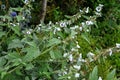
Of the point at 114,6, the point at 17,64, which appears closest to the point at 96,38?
the point at 114,6

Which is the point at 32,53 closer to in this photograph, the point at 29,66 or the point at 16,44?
the point at 29,66

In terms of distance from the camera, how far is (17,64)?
2.11 metres

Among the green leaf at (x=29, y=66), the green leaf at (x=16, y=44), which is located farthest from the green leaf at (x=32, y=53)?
the green leaf at (x=16, y=44)

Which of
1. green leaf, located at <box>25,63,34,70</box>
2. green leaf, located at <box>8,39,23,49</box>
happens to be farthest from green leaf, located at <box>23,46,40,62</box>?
green leaf, located at <box>8,39,23,49</box>

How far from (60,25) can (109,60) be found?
4.60 feet

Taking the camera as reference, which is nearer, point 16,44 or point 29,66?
point 29,66

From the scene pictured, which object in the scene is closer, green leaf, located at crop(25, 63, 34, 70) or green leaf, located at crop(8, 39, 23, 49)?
green leaf, located at crop(25, 63, 34, 70)

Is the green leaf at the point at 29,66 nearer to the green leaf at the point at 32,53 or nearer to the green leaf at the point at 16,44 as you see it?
the green leaf at the point at 32,53

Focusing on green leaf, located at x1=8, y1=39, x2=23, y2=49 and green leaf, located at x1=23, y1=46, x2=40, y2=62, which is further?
green leaf, located at x1=8, y1=39, x2=23, y2=49

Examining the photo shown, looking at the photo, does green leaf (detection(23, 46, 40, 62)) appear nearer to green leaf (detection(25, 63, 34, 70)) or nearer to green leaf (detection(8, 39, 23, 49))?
green leaf (detection(25, 63, 34, 70))

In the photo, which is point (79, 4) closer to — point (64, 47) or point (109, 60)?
point (109, 60)

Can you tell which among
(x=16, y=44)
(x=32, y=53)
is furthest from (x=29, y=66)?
(x=16, y=44)

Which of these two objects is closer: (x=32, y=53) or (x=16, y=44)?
(x=32, y=53)

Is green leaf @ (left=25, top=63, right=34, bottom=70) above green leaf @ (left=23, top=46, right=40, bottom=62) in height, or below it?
below
